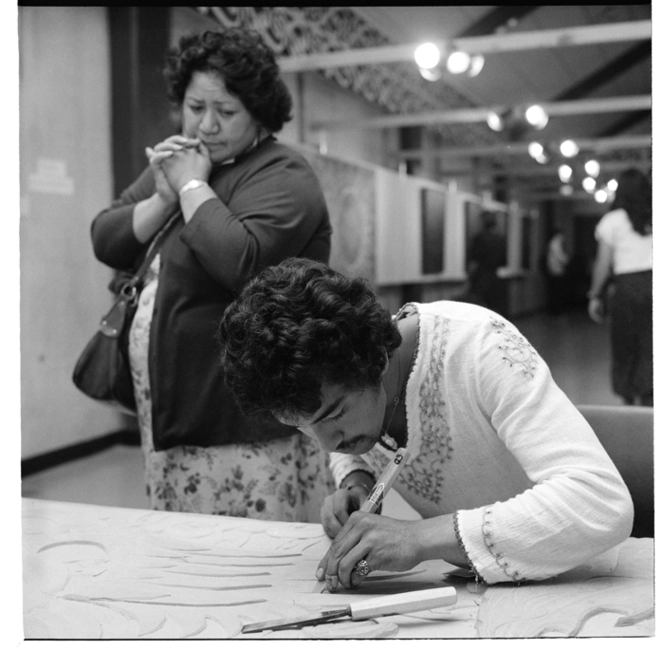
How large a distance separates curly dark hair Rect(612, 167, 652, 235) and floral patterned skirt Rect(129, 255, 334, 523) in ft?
4.71

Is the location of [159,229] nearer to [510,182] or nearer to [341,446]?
[341,446]

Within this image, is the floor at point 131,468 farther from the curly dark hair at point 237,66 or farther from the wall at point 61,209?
the curly dark hair at point 237,66

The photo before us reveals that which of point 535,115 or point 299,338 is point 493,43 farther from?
point 299,338

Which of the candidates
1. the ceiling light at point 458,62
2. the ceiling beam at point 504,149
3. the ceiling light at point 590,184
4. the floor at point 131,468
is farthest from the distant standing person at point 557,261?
the floor at point 131,468

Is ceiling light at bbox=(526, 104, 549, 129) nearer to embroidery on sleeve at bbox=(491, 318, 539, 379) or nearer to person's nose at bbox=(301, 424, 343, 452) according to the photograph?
embroidery on sleeve at bbox=(491, 318, 539, 379)

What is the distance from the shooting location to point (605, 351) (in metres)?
3.10

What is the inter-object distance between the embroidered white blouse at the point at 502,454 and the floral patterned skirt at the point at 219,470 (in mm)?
317

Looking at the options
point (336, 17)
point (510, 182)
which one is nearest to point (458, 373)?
point (336, 17)

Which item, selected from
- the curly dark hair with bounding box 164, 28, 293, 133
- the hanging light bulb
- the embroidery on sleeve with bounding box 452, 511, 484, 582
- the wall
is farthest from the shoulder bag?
the hanging light bulb

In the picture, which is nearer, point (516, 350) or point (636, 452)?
point (516, 350)

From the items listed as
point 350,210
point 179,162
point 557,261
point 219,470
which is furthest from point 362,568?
point 557,261

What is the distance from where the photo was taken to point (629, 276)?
8.67 feet

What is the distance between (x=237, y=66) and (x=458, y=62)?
2.99m

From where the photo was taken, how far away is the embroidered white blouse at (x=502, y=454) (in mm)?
898
